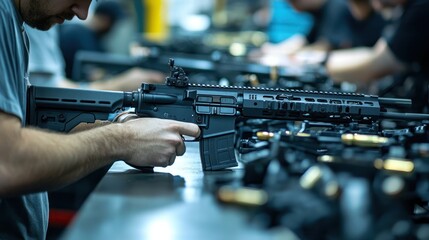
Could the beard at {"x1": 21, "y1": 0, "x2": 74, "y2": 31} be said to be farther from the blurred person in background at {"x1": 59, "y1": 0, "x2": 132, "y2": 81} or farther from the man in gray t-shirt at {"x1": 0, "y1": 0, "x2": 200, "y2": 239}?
the blurred person in background at {"x1": 59, "y1": 0, "x2": 132, "y2": 81}

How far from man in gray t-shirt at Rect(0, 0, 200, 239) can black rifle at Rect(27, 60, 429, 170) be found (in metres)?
0.10

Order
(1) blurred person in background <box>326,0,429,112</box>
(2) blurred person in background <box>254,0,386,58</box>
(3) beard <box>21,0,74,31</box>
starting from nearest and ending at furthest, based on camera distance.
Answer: (3) beard <box>21,0,74,31</box>, (1) blurred person in background <box>326,0,429,112</box>, (2) blurred person in background <box>254,0,386,58</box>

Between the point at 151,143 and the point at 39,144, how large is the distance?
0.45 meters

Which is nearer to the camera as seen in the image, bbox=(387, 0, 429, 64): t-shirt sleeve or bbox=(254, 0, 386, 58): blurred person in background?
bbox=(387, 0, 429, 64): t-shirt sleeve

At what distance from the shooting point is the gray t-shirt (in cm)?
184

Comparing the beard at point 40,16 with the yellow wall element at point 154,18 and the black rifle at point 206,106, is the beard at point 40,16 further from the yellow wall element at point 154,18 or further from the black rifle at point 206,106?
the yellow wall element at point 154,18

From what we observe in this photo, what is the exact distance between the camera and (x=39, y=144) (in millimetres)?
1854

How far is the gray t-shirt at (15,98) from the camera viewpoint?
6.04ft

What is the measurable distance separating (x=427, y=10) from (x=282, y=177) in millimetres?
2785

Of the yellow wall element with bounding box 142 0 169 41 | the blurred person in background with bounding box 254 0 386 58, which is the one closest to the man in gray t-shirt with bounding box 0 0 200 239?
the blurred person in background with bounding box 254 0 386 58

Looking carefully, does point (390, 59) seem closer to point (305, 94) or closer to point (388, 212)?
point (305, 94)

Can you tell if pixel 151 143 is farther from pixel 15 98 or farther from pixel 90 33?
pixel 90 33

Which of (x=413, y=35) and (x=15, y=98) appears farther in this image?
(x=413, y=35)

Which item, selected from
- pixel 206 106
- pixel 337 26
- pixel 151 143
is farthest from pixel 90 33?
pixel 151 143
